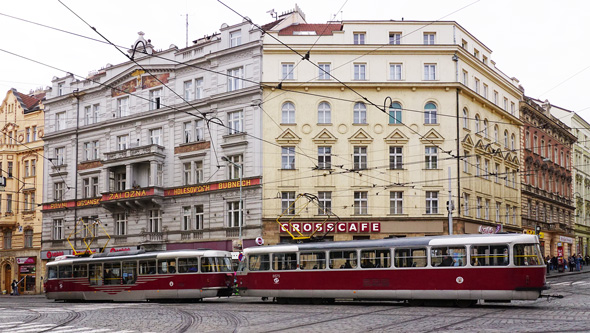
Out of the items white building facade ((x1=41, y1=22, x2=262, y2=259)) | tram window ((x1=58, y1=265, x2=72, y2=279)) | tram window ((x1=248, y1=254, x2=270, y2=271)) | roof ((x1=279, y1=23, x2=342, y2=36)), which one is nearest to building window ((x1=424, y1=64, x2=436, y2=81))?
roof ((x1=279, y1=23, x2=342, y2=36))

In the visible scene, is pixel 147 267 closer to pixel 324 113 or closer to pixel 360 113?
pixel 324 113

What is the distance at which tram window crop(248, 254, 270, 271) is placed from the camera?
29078 millimetres

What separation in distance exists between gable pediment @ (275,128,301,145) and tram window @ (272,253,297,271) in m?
15.4

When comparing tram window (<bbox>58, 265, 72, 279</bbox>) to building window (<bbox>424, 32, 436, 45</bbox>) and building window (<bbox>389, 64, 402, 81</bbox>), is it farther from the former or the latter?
building window (<bbox>424, 32, 436, 45</bbox>)

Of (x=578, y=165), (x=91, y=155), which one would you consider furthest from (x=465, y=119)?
(x=578, y=165)

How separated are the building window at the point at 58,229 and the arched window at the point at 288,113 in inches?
863

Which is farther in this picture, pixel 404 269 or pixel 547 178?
pixel 547 178

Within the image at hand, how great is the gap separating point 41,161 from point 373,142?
29.4 m

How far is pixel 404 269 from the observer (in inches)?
982

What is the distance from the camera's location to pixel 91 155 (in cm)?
5350

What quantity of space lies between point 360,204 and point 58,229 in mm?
25852

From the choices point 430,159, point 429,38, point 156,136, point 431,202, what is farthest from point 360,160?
point 156,136

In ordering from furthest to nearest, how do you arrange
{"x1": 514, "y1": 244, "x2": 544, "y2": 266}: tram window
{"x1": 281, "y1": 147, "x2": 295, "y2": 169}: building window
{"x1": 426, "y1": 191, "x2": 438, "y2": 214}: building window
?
1. {"x1": 281, "y1": 147, "x2": 295, "y2": 169}: building window
2. {"x1": 426, "y1": 191, "x2": 438, "y2": 214}: building window
3. {"x1": 514, "y1": 244, "x2": 544, "y2": 266}: tram window

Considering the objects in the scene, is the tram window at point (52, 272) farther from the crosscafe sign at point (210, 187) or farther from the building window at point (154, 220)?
the crosscafe sign at point (210, 187)
